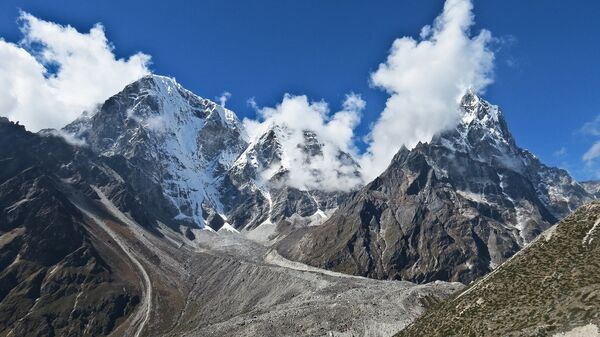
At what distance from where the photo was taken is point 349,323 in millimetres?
189375

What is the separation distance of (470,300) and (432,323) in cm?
601

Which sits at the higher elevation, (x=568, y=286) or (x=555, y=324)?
(x=568, y=286)

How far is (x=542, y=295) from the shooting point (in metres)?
65.5

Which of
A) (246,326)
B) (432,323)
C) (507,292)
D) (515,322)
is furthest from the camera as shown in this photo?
(246,326)

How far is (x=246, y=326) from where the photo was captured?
198500 millimetres

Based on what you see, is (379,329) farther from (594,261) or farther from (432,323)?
(594,261)

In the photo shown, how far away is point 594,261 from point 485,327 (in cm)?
1518

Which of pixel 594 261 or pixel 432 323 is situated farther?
pixel 432 323

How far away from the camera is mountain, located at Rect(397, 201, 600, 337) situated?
5931cm

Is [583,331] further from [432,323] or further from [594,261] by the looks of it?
[432,323]

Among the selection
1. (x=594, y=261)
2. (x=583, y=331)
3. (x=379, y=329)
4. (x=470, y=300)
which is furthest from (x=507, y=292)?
(x=379, y=329)

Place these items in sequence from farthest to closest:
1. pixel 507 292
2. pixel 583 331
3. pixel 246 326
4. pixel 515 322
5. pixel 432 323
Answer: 1. pixel 246 326
2. pixel 432 323
3. pixel 507 292
4. pixel 515 322
5. pixel 583 331

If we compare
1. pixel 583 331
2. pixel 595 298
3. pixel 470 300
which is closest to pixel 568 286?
pixel 595 298

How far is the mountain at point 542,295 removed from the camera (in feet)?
195
